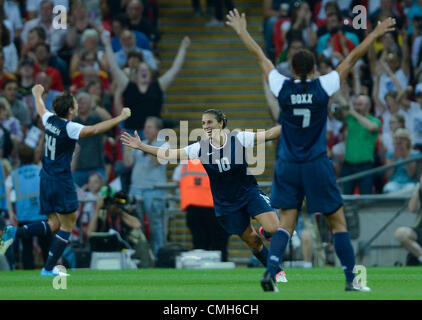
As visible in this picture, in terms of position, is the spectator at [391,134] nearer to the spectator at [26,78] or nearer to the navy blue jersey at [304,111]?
the spectator at [26,78]

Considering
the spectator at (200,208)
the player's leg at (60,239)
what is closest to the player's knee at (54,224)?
the player's leg at (60,239)

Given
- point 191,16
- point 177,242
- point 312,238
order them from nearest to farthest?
point 312,238, point 177,242, point 191,16

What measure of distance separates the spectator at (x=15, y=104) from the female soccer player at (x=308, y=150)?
9891 mm

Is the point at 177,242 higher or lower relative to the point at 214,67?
lower

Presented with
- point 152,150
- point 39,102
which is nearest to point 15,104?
point 39,102

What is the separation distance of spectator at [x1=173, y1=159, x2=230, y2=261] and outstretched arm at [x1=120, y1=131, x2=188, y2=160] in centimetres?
461

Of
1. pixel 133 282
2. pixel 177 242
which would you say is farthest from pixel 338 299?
pixel 177 242

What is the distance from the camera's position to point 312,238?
57.2 ft

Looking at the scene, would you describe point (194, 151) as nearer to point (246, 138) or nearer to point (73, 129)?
point (246, 138)

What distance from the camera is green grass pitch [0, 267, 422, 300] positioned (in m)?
10.7

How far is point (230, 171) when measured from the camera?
12898mm
